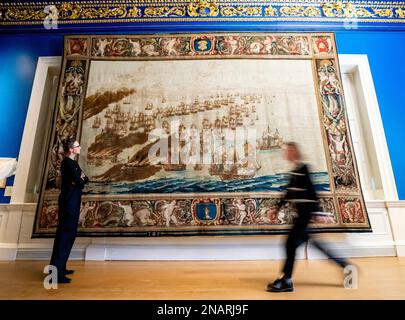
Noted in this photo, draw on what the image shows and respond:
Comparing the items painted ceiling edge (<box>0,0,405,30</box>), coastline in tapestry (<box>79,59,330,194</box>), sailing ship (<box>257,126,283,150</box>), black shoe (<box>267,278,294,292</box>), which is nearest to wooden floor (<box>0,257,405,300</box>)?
black shoe (<box>267,278,294,292</box>)

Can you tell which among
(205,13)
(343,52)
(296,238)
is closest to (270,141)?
(296,238)

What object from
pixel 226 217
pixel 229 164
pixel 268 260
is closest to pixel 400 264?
pixel 268 260

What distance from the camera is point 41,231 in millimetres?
3781

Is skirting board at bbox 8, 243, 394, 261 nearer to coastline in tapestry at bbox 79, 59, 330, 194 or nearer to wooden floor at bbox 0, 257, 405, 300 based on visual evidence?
wooden floor at bbox 0, 257, 405, 300

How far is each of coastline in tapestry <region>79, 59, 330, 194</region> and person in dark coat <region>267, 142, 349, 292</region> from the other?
167 centimetres

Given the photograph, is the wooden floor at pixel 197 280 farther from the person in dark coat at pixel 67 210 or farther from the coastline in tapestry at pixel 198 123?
the coastline in tapestry at pixel 198 123

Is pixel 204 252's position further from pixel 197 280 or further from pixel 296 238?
pixel 296 238

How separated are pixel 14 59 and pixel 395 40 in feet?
24.1

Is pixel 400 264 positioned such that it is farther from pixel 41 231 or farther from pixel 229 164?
pixel 41 231

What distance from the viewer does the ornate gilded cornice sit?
4.98m

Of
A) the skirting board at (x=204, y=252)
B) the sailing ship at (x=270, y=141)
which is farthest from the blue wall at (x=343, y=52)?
the sailing ship at (x=270, y=141)

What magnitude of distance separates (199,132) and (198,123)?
→ 163 mm
